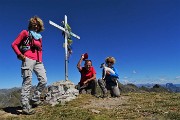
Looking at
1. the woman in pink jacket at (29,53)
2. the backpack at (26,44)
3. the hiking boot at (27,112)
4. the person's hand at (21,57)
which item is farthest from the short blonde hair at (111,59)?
the person's hand at (21,57)

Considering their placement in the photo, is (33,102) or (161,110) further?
(33,102)

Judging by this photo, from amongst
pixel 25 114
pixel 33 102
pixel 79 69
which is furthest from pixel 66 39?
pixel 25 114

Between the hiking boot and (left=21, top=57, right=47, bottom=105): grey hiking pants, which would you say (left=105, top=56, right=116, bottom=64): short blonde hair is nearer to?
(left=21, top=57, right=47, bottom=105): grey hiking pants

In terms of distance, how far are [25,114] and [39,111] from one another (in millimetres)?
837

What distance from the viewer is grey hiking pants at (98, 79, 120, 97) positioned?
2092 cm

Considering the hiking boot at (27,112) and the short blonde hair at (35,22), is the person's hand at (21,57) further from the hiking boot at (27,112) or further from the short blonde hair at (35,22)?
the hiking boot at (27,112)

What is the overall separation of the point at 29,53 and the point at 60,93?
4.45m

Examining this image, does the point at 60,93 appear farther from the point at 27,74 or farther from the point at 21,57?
the point at 21,57

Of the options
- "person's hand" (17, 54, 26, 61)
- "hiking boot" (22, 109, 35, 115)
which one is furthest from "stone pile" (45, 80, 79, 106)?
"person's hand" (17, 54, 26, 61)

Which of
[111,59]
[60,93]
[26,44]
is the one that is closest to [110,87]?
[111,59]

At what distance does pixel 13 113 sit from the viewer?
1502 centimetres

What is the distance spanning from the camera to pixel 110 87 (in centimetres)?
2142

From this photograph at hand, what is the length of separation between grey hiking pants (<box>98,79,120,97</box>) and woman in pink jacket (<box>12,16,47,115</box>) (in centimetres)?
661

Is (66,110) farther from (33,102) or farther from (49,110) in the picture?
(33,102)
